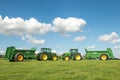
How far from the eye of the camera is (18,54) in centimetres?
3194

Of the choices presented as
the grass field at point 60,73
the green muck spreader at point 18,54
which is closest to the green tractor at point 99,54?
the green muck spreader at point 18,54

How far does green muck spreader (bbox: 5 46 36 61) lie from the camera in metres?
31.9

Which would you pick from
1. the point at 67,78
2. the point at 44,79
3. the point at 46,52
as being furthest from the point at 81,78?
the point at 46,52

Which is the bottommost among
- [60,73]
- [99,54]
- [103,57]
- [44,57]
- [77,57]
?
[60,73]

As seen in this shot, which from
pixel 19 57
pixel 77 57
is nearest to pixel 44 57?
pixel 19 57

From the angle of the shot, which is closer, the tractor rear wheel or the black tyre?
the tractor rear wheel

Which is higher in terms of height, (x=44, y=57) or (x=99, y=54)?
(x=99, y=54)

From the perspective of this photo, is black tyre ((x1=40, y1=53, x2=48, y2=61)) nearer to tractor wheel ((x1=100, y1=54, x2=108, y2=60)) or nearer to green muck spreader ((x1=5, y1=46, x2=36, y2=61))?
green muck spreader ((x1=5, y1=46, x2=36, y2=61))

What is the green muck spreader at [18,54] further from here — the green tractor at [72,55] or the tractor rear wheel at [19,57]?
the green tractor at [72,55]

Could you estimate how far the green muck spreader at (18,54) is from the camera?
31891 mm

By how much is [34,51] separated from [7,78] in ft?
73.4

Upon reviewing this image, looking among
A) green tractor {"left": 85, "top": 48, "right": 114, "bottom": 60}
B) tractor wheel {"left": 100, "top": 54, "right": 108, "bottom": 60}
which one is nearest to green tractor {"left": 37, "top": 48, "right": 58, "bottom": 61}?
green tractor {"left": 85, "top": 48, "right": 114, "bottom": 60}

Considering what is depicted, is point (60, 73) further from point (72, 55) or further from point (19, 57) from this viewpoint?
point (72, 55)

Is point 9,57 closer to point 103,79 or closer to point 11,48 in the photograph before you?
point 11,48
